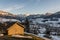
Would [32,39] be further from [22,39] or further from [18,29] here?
[18,29]

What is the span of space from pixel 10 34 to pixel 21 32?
8.84 feet

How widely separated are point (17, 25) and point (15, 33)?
1793mm

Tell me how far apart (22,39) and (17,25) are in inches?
338

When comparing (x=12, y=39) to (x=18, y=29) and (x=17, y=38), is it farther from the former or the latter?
(x=18, y=29)

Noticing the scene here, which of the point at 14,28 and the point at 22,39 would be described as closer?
the point at 22,39

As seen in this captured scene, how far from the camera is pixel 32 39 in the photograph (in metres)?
37.9

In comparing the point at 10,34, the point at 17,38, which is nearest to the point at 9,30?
the point at 10,34

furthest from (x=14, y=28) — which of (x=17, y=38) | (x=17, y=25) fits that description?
(x=17, y=38)

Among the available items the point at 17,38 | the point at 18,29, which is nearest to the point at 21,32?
the point at 18,29

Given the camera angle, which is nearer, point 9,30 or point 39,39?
→ point 39,39

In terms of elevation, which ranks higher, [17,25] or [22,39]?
[17,25]

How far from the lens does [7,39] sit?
3744 cm

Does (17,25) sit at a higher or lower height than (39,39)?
higher

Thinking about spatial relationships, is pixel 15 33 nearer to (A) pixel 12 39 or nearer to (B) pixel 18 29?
(B) pixel 18 29
